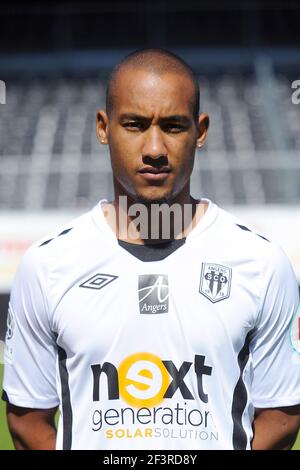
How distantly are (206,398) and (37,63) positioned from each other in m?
13.9

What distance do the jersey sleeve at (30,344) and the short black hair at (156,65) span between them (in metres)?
0.44

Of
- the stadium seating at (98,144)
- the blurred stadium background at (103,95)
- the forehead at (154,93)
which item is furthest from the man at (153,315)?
the stadium seating at (98,144)

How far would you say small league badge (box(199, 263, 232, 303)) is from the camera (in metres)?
2.02

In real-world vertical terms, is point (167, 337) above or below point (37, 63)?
below

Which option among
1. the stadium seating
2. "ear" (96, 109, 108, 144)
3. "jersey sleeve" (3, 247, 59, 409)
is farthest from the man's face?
the stadium seating

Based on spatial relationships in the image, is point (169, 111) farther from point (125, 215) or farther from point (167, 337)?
point (167, 337)

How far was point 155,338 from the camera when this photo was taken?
6.46 ft

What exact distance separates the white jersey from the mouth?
0.23m

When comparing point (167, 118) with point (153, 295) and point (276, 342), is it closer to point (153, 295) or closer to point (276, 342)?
point (153, 295)

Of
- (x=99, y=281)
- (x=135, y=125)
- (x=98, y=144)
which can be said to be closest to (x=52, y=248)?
(x=99, y=281)

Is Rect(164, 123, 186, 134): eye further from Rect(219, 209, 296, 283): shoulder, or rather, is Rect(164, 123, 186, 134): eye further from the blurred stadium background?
the blurred stadium background

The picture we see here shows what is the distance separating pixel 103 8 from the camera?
51.7ft

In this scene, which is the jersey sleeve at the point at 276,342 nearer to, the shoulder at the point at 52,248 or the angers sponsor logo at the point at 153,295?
the angers sponsor logo at the point at 153,295
